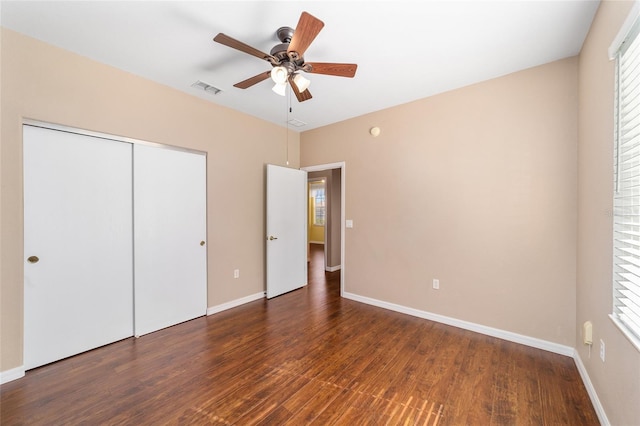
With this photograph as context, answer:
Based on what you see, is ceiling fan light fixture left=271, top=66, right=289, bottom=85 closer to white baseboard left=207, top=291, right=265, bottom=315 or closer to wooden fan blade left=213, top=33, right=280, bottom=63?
wooden fan blade left=213, top=33, right=280, bottom=63

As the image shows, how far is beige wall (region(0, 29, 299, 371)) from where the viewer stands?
6.65ft

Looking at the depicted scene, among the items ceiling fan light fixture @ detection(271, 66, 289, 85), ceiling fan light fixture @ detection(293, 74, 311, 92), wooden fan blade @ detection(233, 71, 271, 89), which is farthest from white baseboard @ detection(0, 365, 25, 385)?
ceiling fan light fixture @ detection(293, 74, 311, 92)

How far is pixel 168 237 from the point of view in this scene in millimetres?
2990

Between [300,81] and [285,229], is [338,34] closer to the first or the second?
[300,81]

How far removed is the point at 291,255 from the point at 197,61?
9.49ft

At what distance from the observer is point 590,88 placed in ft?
6.42

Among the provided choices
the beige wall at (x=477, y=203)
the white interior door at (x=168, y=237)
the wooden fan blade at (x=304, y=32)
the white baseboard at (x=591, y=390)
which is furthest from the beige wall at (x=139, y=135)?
the white baseboard at (x=591, y=390)

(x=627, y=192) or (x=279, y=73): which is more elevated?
(x=279, y=73)

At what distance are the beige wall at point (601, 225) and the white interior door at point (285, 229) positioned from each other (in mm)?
3391

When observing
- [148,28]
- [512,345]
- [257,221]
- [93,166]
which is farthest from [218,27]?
[512,345]

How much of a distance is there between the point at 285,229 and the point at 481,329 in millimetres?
2873

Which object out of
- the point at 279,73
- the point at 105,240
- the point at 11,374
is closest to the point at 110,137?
the point at 105,240

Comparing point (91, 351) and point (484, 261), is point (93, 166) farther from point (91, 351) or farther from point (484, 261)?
point (484, 261)

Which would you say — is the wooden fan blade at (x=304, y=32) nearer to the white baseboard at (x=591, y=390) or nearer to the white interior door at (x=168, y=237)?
the white interior door at (x=168, y=237)
